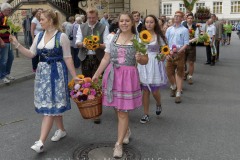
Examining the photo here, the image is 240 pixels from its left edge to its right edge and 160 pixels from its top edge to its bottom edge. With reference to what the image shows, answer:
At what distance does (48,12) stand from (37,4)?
2072 centimetres

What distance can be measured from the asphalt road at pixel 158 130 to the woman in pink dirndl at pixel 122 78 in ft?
2.22

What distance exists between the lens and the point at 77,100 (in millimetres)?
4336

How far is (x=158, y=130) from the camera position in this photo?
528 cm

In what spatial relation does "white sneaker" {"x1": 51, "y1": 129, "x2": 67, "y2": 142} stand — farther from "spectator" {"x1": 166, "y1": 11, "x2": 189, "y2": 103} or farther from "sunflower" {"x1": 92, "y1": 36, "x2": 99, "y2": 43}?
"spectator" {"x1": 166, "y1": 11, "x2": 189, "y2": 103}

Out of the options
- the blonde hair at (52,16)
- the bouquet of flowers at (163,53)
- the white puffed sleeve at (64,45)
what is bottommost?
the bouquet of flowers at (163,53)

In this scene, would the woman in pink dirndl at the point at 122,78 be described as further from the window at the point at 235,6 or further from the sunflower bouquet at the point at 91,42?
the window at the point at 235,6

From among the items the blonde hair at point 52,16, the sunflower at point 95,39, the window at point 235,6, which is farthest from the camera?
the window at point 235,6

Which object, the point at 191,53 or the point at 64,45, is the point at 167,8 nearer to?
the point at 191,53

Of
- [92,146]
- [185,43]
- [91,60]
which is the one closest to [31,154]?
[92,146]

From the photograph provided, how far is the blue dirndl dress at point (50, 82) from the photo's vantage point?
14.1 ft

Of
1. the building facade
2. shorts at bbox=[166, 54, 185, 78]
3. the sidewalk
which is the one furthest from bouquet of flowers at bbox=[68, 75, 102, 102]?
the building facade

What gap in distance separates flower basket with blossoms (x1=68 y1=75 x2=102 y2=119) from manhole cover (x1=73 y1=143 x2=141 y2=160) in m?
0.47

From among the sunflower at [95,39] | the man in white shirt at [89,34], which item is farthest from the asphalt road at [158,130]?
the sunflower at [95,39]

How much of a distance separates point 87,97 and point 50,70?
1.94 ft
